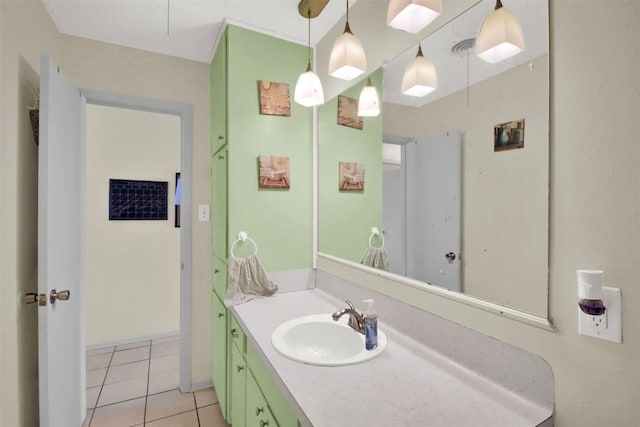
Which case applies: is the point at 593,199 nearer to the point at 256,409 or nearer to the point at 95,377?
the point at 256,409

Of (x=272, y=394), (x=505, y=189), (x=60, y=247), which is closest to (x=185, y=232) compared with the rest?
(x=60, y=247)

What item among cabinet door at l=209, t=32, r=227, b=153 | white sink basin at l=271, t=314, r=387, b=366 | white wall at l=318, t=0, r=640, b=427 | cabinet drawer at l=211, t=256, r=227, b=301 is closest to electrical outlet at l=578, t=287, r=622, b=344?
white wall at l=318, t=0, r=640, b=427

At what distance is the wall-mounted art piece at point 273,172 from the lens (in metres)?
1.73

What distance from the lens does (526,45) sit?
0.81 metres

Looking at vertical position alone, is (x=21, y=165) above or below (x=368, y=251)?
above

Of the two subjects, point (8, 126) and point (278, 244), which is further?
point (278, 244)

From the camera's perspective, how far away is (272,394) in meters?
1.01

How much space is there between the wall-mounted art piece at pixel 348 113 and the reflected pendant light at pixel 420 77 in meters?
0.33

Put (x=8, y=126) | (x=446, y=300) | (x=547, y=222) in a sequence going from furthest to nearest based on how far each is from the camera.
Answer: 1. (x=8, y=126)
2. (x=446, y=300)
3. (x=547, y=222)

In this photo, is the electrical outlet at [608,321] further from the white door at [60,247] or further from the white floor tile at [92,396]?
the white floor tile at [92,396]

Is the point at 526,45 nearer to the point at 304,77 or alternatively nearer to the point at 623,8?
the point at 623,8

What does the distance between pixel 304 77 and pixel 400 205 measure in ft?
2.56

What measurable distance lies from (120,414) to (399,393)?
2070 mm

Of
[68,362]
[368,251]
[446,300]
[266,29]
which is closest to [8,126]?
[68,362]
